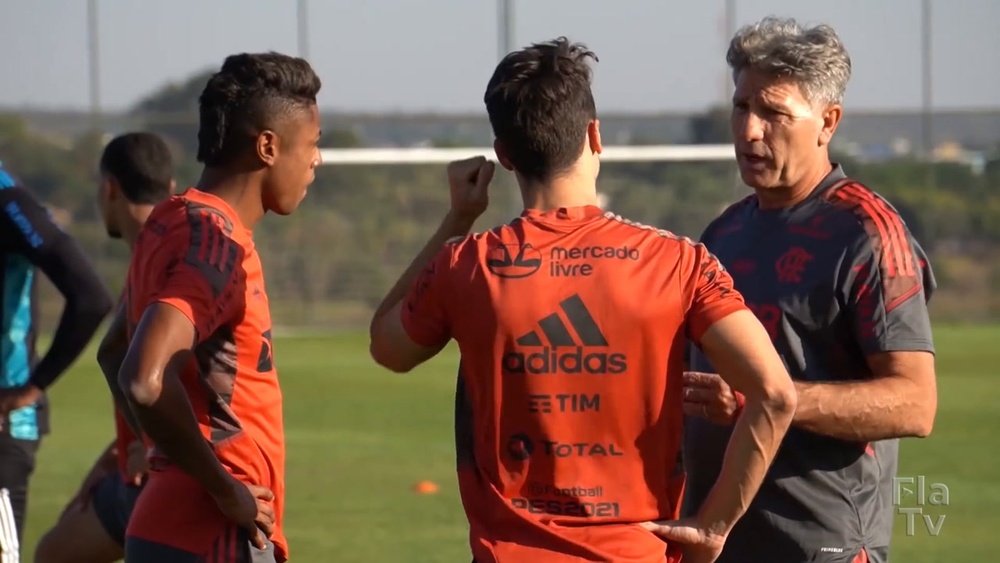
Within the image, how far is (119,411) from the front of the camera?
5355 mm

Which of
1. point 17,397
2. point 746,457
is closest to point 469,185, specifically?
point 746,457

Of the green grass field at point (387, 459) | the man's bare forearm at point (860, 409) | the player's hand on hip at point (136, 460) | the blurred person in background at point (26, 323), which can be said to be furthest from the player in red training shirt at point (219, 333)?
the green grass field at point (387, 459)

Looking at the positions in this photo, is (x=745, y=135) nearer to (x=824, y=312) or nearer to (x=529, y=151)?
(x=824, y=312)

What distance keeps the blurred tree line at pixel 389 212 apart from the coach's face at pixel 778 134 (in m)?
19.0

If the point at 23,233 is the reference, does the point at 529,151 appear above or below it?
above

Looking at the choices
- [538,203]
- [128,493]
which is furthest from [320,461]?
[538,203]

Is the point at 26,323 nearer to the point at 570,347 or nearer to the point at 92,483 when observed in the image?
the point at 92,483

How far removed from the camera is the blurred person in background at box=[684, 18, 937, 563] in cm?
375

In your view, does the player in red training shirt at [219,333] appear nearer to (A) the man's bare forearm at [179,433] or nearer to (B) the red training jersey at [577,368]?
(A) the man's bare forearm at [179,433]

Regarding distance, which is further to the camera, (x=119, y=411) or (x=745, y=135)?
(x=119, y=411)

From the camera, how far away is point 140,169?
5.89 m

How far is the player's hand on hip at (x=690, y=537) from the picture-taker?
3193 mm

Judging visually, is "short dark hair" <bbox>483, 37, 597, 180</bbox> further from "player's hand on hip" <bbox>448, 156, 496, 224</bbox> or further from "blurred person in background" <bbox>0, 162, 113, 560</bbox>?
"blurred person in background" <bbox>0, 162, 113, 560</bbox>

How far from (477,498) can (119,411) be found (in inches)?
96.8
